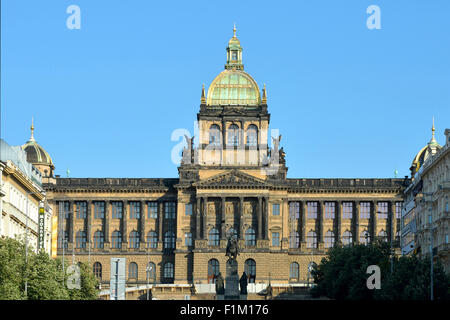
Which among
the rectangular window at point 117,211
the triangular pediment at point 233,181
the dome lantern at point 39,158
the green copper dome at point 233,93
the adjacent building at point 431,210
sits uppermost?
the green copper dome at point 233,93

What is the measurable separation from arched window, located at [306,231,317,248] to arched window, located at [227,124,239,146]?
60.0ft

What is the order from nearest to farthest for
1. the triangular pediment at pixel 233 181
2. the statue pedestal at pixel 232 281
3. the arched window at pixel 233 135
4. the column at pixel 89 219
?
the statue pedestal at pixel 232 281 < the triangular pediment at pixel 233 181 < the column at pixel 89 219 < the arched window at pixel 233 135

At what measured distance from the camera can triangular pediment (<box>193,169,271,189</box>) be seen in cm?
17950

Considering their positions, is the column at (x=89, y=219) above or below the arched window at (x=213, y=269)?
above

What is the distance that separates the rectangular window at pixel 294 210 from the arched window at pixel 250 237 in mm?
7321

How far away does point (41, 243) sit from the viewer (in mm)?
137875

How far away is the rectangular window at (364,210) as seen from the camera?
184750mm

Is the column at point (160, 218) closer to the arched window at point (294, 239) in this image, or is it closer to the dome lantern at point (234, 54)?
the arched window at point (294, 239)

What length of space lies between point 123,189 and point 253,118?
23398 millimetres

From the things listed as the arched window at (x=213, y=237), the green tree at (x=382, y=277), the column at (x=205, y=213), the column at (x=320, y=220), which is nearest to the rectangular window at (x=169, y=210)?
the column at (x=205, y=213)

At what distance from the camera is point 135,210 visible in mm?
186125
